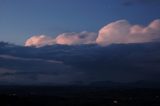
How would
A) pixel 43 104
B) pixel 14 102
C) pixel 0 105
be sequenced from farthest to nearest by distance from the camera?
pixel 43 104
pixel 14 102
pixel 0 105

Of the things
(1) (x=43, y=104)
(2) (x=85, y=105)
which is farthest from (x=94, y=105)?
(1) (x=43, y=104)

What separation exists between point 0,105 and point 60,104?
44259 millimetres

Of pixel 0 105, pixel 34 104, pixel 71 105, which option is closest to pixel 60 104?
pixel 71 105

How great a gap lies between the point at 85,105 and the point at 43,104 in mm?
20214

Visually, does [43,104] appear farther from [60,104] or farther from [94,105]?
[94,105]

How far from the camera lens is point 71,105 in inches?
7756

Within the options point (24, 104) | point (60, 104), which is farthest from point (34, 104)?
point (60, 104)

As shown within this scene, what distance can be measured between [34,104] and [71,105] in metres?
22.1

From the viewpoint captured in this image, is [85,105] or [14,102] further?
[85,105]

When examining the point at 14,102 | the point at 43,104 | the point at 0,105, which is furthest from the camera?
the point at 43,104

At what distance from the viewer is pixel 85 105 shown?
197750 millimetres

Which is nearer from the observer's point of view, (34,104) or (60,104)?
(34,104)

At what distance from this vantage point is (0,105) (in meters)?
161

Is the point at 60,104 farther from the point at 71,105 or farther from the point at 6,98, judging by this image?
the point at 6,98
